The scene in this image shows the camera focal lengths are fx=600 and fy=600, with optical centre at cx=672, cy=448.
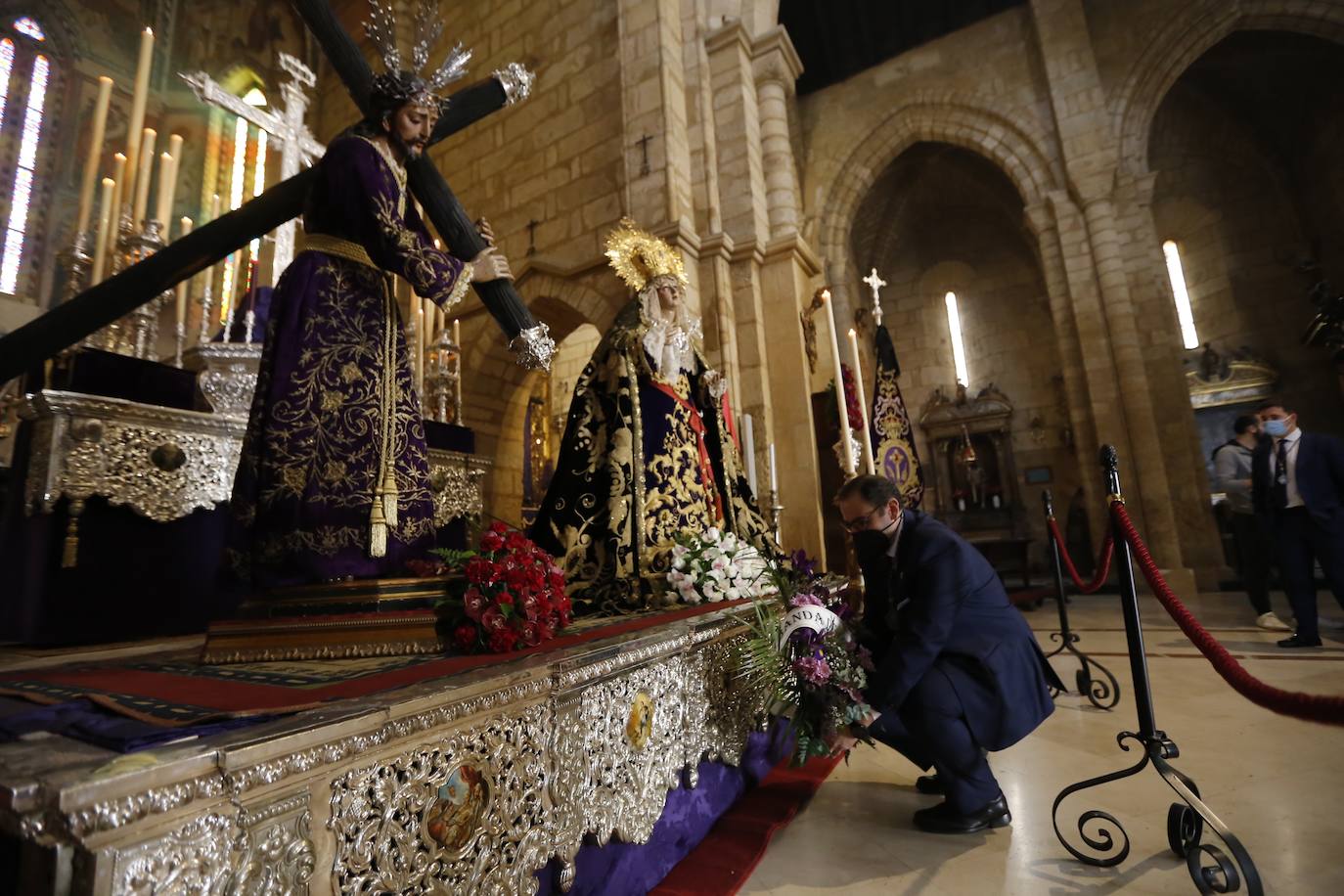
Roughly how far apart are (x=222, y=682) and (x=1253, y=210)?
615 inches

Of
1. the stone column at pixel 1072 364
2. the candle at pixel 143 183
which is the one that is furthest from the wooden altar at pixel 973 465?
the candle at pixel 143 183

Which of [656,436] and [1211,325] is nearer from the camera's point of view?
[656,436]

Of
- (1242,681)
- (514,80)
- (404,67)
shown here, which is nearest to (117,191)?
(404,67)

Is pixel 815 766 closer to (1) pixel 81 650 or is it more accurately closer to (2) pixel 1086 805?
(2) pixel 1086 805

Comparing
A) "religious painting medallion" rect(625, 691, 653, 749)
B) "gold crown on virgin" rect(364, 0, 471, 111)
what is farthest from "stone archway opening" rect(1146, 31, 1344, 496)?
"gold crown on virgin" rect(364, 0, 471, 111)

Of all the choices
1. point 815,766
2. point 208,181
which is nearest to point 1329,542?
point 815,766

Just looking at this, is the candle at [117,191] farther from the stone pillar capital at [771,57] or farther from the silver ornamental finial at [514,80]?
the stone pillar capital at [771,57]

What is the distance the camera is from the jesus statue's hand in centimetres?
203

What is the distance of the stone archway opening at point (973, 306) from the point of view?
12.2m

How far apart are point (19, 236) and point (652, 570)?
470 inches

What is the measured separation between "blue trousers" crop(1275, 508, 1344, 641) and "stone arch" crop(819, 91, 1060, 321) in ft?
22.0

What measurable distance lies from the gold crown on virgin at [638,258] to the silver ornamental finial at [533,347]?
1756 millimetres

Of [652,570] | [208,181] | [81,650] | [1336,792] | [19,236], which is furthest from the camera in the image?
[208,181]

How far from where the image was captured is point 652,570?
2.85 metres
